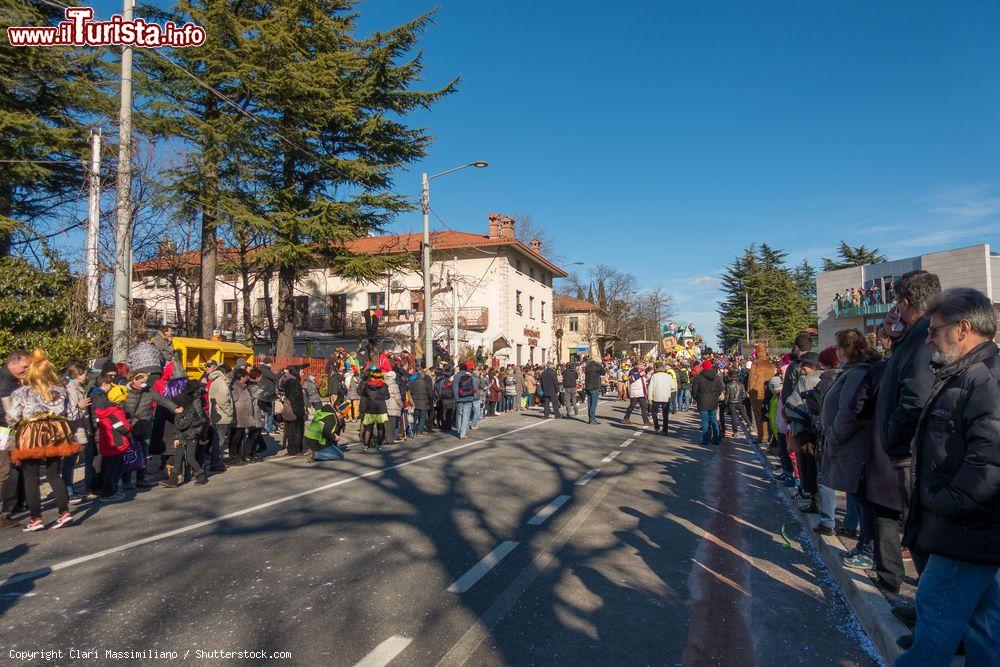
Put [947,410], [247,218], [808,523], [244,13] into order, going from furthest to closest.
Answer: [244,13] → [247,218] → [808,523] → [947,410]

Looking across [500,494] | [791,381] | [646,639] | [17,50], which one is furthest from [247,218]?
[646,639]

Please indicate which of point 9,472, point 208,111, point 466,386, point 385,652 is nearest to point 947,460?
point 385,652

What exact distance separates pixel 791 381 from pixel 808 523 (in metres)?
2.28

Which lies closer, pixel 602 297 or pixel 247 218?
pixel 247 218

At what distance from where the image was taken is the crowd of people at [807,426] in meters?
2.47

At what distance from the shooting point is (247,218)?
21.4 m

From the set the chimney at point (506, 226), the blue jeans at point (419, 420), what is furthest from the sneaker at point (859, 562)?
the chimney at point (506, 226)

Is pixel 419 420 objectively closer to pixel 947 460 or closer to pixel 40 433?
pixel 40 433

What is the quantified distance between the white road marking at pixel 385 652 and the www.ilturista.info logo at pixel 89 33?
576 inches

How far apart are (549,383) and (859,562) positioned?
1384cm

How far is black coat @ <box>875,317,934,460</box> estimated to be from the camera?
10.2 ft

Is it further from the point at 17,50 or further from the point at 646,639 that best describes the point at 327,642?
the point at 17,50

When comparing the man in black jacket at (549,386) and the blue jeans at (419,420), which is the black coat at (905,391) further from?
the man in black jacket at (549,386)

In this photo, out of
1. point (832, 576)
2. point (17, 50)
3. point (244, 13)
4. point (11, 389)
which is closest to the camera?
point (832, 576)
